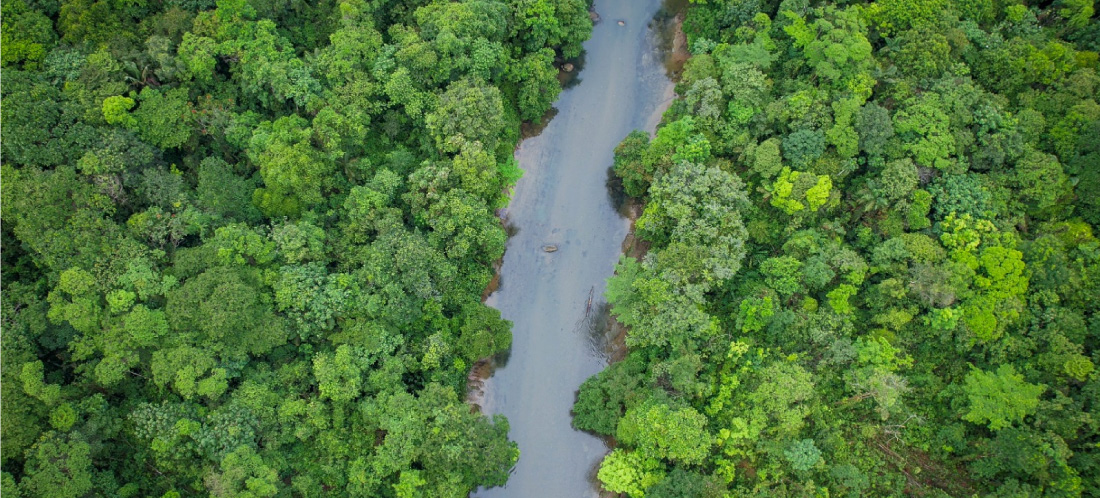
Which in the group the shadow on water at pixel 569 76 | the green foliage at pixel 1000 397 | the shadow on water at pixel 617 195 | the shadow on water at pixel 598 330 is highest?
the shadow on water at pixel 569 76

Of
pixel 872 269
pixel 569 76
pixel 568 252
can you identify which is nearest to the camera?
pixel 872 269

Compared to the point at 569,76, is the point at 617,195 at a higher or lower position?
lower

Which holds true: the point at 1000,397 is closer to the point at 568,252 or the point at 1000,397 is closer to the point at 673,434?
the point at 673,434

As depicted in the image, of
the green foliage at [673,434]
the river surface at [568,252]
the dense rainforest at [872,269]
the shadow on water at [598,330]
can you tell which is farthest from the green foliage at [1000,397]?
the river surface at [568,252]

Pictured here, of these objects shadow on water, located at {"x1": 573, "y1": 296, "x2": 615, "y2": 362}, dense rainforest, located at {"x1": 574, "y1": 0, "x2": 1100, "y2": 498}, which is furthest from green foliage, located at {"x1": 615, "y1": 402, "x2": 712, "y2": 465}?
shadow on water, located at {"x1": 573, "y1": 296, "x2": 615, "y2": 362}

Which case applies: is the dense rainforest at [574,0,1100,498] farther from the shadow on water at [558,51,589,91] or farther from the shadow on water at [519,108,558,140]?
the shadow on water at [558,51,589,91]

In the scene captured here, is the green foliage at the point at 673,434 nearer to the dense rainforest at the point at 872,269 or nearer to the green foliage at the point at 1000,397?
the dense rainforest at the point at 872,269

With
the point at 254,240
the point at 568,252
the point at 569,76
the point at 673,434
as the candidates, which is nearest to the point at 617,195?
the point at 568,252

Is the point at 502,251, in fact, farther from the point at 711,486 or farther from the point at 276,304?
the point at 711,486
